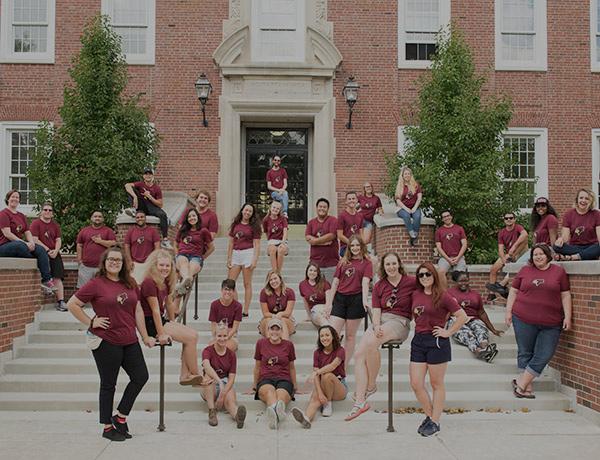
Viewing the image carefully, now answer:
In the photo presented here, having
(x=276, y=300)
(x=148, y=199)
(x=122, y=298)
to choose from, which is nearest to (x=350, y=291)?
(x=276, y=300)

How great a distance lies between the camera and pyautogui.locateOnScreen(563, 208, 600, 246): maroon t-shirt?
362 inches

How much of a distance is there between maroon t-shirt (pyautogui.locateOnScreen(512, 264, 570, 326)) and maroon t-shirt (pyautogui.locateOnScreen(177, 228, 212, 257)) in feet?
15.6

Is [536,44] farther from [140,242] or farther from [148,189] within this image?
[140,242]

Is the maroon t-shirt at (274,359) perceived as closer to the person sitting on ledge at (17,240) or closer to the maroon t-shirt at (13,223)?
the person sitting on ledge at (17,240)

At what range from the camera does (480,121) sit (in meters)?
14.0

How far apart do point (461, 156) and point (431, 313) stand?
7838 millimetres

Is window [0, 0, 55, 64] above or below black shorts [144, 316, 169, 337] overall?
above

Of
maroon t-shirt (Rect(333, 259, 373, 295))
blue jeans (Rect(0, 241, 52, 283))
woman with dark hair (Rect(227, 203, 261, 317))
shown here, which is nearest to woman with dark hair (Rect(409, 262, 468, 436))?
maroon t-shirt (Rect(333, 259, 373, 295))

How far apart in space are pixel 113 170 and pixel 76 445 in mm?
7837

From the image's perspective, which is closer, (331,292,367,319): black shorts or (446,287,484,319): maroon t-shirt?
(331,292,367,319): black shorts

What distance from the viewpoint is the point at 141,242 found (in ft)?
36.5

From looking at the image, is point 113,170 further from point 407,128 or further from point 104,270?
point 104,270

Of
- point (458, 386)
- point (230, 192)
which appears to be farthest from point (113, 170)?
point (458, 386)

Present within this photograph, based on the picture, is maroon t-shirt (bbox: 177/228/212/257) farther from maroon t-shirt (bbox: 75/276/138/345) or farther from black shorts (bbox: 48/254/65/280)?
maroon t-shirt (bbox: 75/276/138/345)
